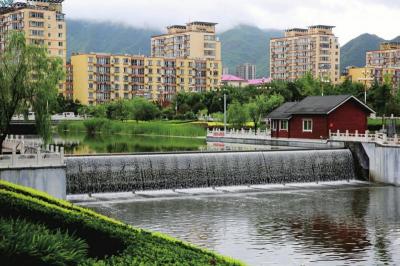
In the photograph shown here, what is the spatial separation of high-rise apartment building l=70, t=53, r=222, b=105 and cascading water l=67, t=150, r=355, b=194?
97.5m

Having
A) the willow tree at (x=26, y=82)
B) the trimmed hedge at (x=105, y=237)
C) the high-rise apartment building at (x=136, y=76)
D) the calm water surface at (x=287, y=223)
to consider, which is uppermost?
the high-rise apartment building at (x=136, y=76)

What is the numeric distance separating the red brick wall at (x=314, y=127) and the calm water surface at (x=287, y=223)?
14626 mm

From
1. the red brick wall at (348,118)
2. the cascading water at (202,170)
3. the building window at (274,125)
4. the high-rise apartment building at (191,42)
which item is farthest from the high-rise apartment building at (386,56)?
the cascading water at (202,170)

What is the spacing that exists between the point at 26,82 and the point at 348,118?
25.5 m

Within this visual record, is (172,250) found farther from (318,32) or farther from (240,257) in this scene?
(318,32)

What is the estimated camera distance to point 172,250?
10.5 metres

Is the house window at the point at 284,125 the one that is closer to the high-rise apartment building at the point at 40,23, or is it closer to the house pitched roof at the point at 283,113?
the house pitched roof at the point at 283,113

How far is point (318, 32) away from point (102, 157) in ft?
483

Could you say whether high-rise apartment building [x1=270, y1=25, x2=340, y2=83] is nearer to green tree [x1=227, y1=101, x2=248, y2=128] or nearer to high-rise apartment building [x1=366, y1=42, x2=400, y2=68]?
high-rise apartment building [x1=366, y1=42, x2=400, y2=68]

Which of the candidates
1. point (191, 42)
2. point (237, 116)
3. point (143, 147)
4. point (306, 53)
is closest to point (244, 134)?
point (143, 147)

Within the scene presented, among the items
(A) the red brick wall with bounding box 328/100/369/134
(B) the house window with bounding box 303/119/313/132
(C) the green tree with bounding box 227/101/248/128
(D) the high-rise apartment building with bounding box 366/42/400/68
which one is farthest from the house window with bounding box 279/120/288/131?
(D) the high-rise apartment building with bounding box 366/42/400/68

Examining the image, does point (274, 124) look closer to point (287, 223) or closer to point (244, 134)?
point (244, 134)

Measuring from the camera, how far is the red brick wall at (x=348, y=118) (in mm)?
48656

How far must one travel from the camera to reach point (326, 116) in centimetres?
4853
